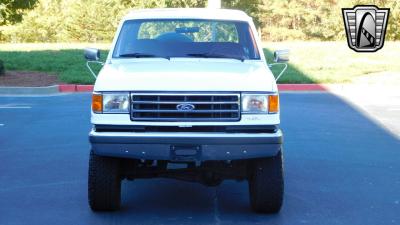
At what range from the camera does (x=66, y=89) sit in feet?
58.2

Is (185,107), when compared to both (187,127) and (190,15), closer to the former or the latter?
(187,127)

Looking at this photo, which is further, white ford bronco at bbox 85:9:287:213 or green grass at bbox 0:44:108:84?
green grass at bbox 0:44:108:84

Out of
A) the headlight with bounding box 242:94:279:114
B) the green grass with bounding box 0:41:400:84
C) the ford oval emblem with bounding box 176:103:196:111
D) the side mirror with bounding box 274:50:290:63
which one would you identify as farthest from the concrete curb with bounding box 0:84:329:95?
the headlight with bounding box 242:94:279:114

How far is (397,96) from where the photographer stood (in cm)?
1727

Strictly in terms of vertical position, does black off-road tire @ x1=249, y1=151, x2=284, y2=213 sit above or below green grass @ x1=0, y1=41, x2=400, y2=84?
above

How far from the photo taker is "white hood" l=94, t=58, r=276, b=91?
20.0 ft

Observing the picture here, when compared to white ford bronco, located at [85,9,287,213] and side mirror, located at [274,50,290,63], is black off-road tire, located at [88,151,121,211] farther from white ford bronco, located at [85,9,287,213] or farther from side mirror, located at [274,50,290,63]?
side mirror, located at [274,50,290,63]

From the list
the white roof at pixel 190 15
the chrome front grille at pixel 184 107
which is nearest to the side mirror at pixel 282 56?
the white roof at pixel 190 15

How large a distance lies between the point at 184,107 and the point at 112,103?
2.00 ft

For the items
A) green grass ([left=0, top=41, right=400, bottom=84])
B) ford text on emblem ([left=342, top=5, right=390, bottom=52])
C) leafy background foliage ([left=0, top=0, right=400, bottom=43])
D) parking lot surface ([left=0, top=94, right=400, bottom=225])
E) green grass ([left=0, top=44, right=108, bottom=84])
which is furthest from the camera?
leafy background foliage ([left=0, top=0, right=400, bottom=43])

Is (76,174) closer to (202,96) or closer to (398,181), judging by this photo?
(202,96)

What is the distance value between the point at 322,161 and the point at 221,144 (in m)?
3.67

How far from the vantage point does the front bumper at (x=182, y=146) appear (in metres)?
5.95

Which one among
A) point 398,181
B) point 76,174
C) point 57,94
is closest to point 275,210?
point 398,181
